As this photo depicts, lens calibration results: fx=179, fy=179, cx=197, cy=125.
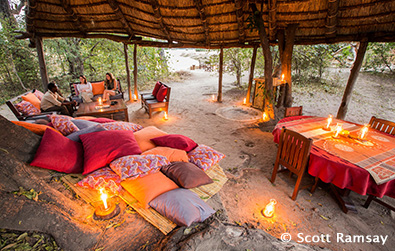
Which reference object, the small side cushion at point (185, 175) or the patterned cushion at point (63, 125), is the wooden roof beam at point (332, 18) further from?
the patterned cushion at point (63, 125)

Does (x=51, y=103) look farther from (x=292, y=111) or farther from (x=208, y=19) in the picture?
(x=292, y=111)

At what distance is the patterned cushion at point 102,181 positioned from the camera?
1.73 metres

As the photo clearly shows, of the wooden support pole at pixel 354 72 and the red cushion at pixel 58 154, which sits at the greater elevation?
the wooden support pole at pixel 354 72

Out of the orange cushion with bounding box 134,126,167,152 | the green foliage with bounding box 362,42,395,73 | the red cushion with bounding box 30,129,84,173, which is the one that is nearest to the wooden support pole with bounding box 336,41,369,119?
the orange cushion with bounding box 134,126,167,152

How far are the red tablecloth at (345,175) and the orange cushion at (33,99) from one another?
6009 mm

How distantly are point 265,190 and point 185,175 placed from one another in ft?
5.29

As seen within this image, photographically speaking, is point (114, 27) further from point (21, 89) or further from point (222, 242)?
point (222, 242)

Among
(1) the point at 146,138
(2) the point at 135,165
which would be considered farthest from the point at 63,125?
(2) the point at 135,165

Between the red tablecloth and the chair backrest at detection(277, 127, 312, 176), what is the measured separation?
111mm

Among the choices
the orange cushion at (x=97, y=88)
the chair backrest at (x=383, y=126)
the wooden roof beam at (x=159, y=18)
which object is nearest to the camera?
the chair backrest at (x=383, y=126)

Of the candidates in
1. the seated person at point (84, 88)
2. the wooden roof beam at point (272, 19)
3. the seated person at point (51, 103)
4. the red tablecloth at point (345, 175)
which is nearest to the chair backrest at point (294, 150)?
the red tablecloth at point (345, 175)

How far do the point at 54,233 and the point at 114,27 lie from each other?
6.45m

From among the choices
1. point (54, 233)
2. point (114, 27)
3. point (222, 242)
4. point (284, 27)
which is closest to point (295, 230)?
point (222, 242)

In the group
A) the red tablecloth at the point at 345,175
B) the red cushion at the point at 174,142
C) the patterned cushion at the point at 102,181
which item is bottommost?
the red tablecloth at the point at 345,175
